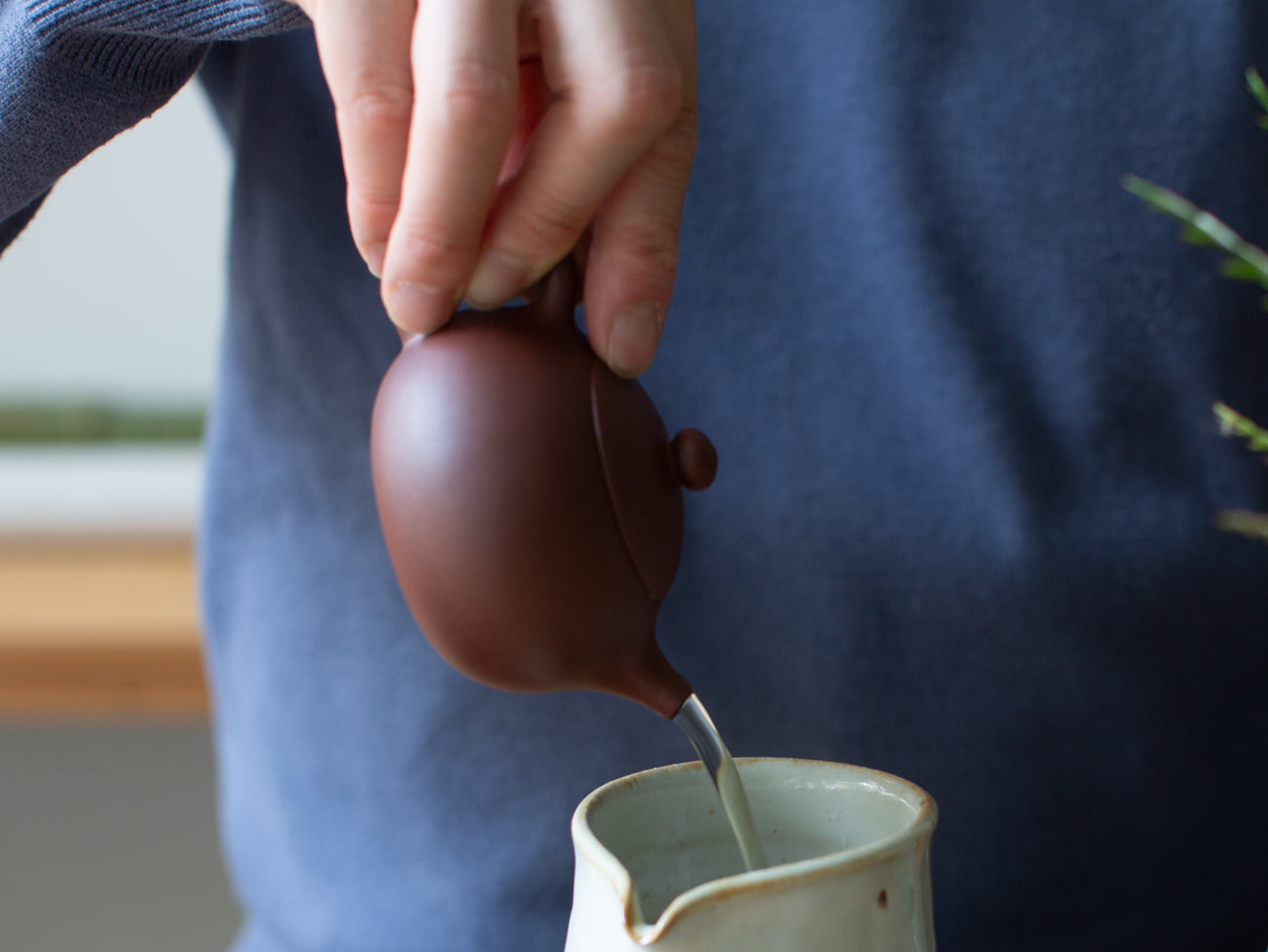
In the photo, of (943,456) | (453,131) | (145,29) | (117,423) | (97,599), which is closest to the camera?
(453,131)

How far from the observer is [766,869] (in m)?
0.33

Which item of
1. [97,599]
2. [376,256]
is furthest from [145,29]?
[97,599]

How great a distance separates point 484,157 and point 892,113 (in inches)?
11.8

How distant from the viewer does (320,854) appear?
65 cm

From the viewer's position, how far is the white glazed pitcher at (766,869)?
30 centimetres

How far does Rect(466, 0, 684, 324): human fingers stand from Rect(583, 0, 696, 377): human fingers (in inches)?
0.5

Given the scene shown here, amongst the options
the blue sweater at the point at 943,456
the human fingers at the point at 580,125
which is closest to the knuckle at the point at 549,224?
the human fingers at the point at 580,125

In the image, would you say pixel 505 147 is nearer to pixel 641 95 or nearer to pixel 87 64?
pixel 641 95

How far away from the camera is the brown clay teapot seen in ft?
1.14

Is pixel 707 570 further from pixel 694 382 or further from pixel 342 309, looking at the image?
pixel 342 309

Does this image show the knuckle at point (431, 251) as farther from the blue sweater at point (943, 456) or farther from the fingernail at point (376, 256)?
the blue sweater at point (943, 456)

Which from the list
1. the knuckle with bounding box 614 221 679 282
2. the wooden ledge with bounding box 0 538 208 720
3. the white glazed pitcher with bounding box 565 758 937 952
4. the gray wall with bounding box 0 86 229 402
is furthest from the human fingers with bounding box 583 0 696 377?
the gray wall with bounding box 0 86 229 402

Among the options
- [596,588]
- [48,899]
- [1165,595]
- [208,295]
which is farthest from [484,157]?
[48,899]

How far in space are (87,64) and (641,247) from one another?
28 cm
